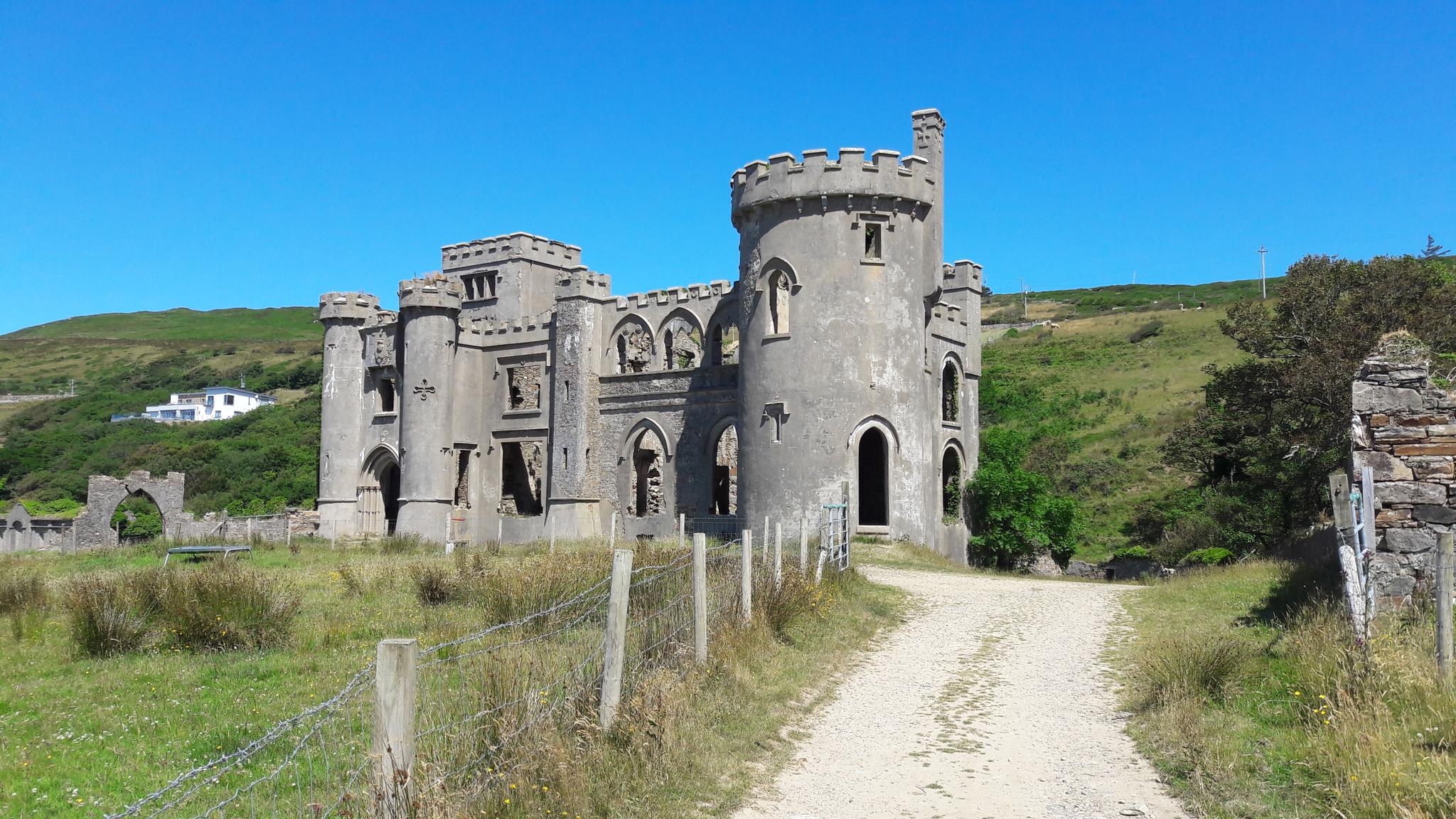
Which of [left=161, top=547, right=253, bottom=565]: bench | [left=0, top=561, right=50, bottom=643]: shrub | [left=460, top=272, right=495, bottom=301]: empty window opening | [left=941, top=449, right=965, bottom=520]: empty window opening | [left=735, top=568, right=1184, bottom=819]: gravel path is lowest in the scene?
[left=735, top=568, right=1184, bottom=819]: gravel path

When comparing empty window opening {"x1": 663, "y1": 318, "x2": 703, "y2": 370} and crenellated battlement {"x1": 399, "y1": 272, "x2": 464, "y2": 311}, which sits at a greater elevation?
crenellated battlement {"x1": 399, "y1": 272, "x2": 464, "y2": 311}

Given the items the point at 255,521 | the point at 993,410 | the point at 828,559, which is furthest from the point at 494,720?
the point at 993,410

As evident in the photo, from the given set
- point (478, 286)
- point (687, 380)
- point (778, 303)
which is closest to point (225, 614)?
point (778, 303)

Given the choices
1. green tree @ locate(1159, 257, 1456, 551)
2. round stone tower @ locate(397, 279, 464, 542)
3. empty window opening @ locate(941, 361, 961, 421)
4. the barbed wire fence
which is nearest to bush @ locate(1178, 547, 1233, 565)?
green tree @ locate(1159, 257, 1456, 551)

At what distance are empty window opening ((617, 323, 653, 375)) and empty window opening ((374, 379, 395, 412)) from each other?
865 centimetres

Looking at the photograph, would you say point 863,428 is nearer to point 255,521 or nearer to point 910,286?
point 910,286

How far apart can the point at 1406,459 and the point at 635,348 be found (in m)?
25.5

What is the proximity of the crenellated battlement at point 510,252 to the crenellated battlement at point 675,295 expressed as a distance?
6.54 meters

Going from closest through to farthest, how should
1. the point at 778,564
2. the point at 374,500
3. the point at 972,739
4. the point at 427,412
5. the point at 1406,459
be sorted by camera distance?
the point at 972,739, the point at 1406,459, the point at 778,564, the point at 427,412, the point at 374,500

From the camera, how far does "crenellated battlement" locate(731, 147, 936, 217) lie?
2716cm

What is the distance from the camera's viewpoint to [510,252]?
39.0 meters

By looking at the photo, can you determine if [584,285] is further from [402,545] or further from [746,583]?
[746,583]

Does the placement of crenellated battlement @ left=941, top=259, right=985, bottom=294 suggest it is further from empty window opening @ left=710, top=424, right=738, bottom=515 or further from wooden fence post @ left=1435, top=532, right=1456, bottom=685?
wooden fence post @ left=1435, top=532, right=1456, bottom=685

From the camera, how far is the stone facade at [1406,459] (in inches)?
426
